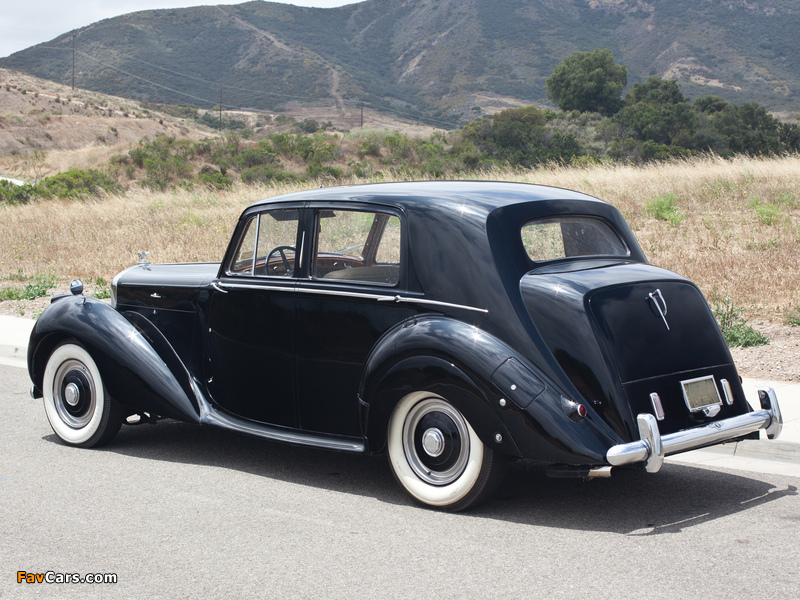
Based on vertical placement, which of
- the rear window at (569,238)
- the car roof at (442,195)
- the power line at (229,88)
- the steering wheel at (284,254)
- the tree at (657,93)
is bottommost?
the steering wheel at (284,254)

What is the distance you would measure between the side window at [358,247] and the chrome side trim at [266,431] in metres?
0.95

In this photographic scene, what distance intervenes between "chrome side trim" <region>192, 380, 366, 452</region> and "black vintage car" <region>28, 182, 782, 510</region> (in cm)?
1

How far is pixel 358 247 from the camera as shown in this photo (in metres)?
5.13

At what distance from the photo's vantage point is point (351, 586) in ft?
11.6

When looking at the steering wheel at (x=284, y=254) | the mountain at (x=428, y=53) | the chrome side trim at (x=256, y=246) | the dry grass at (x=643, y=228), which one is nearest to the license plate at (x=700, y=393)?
the steering wheel at (x=284, y=254)

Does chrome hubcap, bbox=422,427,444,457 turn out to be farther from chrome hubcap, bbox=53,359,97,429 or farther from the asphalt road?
chrome hubcap, bbox=53,359,97,429

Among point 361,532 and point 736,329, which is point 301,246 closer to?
point 361,532

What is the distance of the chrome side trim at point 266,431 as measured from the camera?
15.4 feet

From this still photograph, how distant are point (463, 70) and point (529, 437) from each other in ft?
393

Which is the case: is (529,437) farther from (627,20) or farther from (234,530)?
(627,20)

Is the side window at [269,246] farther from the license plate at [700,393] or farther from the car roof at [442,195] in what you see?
the license plate at [700,393]

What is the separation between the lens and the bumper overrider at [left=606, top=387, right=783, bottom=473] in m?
3.85

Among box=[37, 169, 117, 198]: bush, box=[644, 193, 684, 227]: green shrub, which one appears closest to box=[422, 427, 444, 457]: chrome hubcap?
box=[644, 193, 684, 227]: green shrub

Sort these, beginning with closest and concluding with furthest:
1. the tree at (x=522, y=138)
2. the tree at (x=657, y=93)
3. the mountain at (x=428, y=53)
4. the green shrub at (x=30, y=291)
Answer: the green shrub at (x=30, y=291) < the tree at (x=522, y=138) < the tree at (x=657, y=93) < the mountain at (x=428, y=53)
